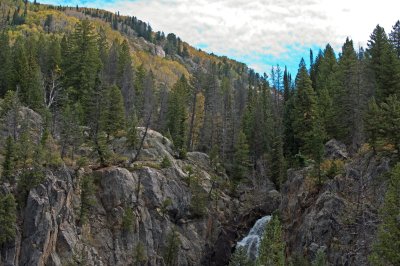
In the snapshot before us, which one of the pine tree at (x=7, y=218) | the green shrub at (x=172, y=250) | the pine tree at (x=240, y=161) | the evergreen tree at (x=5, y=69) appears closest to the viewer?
the pine tree at (x=7, y=218)

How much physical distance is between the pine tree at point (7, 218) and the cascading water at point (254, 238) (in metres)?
26.9

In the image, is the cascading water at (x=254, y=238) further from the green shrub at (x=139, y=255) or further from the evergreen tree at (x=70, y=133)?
the evergreen tree at (x=70, y=133)

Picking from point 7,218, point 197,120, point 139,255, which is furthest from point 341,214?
point 197,120

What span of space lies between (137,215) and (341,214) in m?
23.0

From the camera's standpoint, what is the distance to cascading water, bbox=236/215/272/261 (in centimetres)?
5678

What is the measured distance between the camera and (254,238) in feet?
191

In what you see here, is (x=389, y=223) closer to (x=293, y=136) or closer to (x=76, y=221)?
(x=76, y=221)

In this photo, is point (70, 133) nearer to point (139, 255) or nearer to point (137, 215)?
point (137, 215)

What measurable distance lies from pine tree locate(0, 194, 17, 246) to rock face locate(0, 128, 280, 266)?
1.12 meters

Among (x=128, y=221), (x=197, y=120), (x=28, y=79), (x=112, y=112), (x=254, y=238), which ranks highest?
(x=28, y=79)

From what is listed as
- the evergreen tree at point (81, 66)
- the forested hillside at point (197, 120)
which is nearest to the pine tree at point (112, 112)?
the forested hillside at point (197, 120)

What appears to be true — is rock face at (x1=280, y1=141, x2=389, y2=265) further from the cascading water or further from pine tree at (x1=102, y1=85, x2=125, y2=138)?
pine tree at (x1=102, y1=85, x2=125, y2=138)

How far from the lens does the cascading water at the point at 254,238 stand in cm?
5678

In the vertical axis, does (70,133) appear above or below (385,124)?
below
